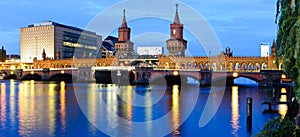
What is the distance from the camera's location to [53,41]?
516 ft

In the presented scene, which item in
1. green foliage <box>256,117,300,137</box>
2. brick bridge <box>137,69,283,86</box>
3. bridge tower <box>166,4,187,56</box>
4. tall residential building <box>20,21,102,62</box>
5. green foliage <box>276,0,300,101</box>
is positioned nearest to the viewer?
green foliage <box>276,0,300,101</box>

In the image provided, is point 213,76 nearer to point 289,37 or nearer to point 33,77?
point 33,77

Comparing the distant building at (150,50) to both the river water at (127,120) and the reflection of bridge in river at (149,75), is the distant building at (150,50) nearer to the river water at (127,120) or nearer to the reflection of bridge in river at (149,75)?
the reflection of bridge in river at (149,75)

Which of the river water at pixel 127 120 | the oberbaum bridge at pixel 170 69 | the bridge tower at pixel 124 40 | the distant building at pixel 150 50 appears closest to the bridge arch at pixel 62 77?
the oberbaum bridge at pixel 170 69

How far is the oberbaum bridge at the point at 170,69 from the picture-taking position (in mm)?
84731

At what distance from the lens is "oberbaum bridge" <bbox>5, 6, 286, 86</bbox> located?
84731mm

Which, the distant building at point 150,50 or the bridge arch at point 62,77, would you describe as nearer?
the bridge arch at point 62,77

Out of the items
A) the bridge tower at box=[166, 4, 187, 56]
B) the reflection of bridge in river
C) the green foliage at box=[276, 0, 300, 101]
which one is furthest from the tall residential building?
the green foliage at box=[276, 0, 300, 101]

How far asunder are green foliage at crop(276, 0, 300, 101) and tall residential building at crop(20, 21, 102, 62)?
5731 inches

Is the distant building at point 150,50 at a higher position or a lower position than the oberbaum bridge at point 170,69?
higher

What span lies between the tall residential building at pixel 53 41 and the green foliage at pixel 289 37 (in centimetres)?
14557

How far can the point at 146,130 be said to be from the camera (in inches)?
1003

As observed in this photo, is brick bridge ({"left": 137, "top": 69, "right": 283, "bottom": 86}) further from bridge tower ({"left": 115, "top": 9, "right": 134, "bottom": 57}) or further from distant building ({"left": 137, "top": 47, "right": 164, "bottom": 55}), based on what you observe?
distant building ({"left": 137, "top": 47, "right": 164, "bottom": 55})

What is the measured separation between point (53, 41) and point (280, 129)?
15360cm
